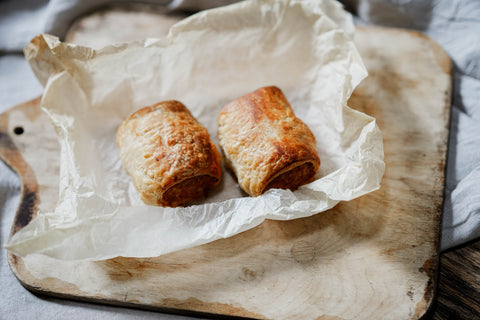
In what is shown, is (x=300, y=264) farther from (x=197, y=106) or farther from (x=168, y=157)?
(x=197, y=106)

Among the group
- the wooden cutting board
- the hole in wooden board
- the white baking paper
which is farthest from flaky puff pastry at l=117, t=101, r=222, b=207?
the hole in wooden board

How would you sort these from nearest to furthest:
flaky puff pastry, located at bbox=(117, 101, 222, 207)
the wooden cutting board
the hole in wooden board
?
the wooden cutting board → flaky puff pastry, located at bbox=(117, 101, 222, 207) → the hole in wooden board

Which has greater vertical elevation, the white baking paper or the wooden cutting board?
the white baking paper

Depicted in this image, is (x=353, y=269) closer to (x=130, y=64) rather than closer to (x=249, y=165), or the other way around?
(x=249, y=165)

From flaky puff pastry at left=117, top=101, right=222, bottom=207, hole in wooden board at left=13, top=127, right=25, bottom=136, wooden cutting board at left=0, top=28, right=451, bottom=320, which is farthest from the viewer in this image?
hole in wooden board at left=13, top=127, right=25, bottom=136

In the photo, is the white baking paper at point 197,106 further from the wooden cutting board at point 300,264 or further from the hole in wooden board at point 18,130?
the hole in wooden board at point 18,130

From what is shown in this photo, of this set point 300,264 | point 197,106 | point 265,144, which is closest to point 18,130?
point 197,106

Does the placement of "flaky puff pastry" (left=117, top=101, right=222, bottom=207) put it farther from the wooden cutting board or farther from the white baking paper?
the wooden cutting board
